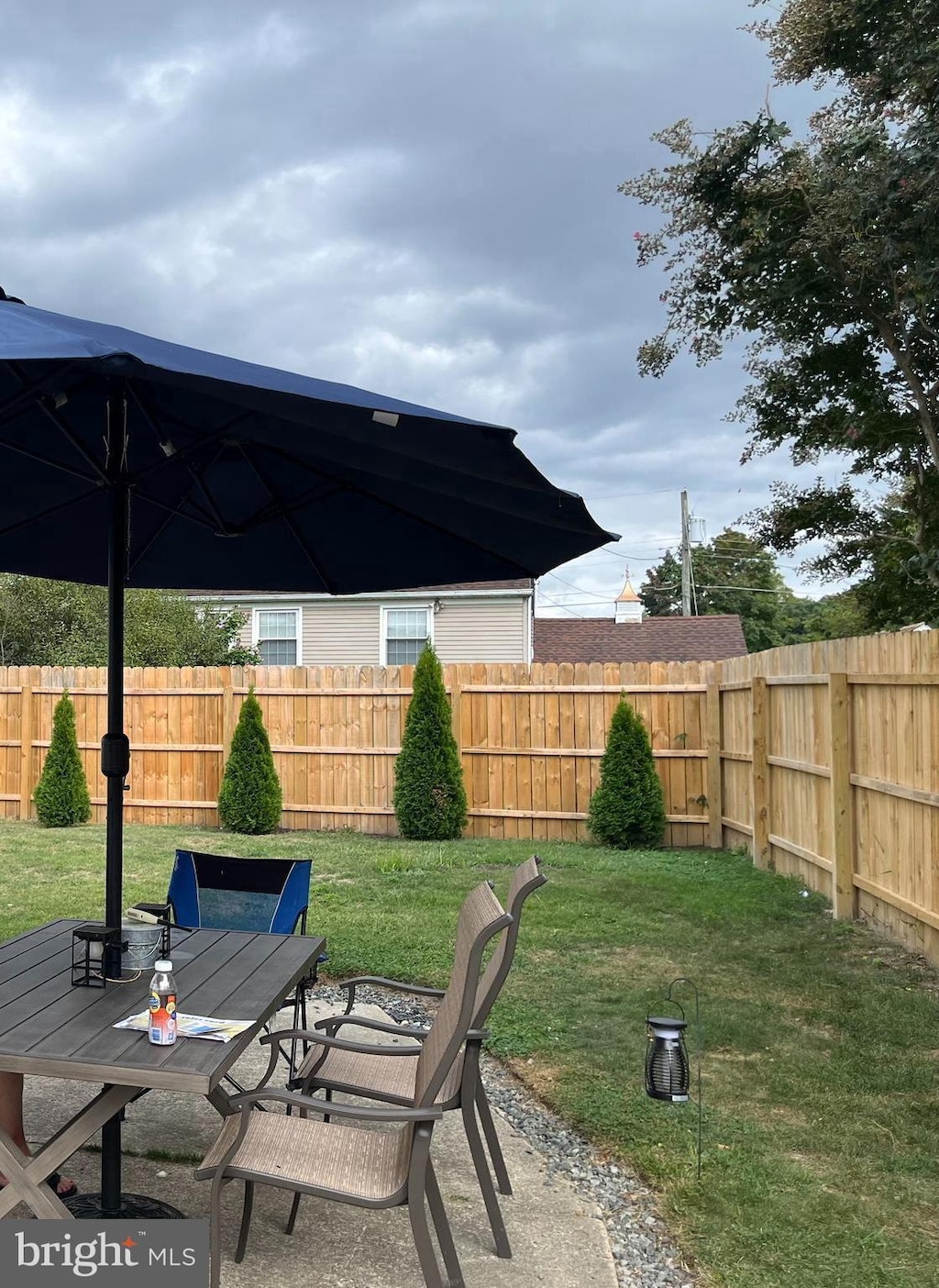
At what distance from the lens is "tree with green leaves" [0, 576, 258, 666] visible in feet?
52.7

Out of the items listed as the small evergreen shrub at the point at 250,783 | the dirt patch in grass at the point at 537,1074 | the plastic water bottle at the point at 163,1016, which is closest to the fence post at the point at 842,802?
the dirt patch in grass at the point at 537,1074

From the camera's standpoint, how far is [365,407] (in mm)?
2086

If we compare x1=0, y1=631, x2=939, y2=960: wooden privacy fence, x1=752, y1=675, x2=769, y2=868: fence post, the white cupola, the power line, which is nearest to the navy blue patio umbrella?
x1=0, y1=631, x2=939, y2=960: wooden privacy fence

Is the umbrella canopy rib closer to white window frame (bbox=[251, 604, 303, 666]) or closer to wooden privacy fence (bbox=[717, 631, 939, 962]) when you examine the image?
wooden privacy fence (bbox=[717, 631, 939, 962])

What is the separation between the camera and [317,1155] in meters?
2.35

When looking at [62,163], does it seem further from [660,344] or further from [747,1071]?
[747,1071]

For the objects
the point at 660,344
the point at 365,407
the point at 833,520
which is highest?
the point at 660,344

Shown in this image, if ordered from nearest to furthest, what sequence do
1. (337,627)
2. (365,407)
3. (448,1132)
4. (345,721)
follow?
1. (365,407)
2. (448,1132)
3. (345,721)
4. (337,627)

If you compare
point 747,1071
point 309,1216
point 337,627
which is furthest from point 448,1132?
point 337,627

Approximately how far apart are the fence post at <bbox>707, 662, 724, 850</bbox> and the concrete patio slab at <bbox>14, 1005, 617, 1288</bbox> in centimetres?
706

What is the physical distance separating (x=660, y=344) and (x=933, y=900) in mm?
4904

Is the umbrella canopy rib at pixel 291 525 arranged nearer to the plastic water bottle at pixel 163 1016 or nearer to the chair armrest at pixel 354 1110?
the plastic water bottle at pixel 163 1016

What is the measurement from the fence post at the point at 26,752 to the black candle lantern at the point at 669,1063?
1092 cm

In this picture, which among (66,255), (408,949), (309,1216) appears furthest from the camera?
(66,255)
